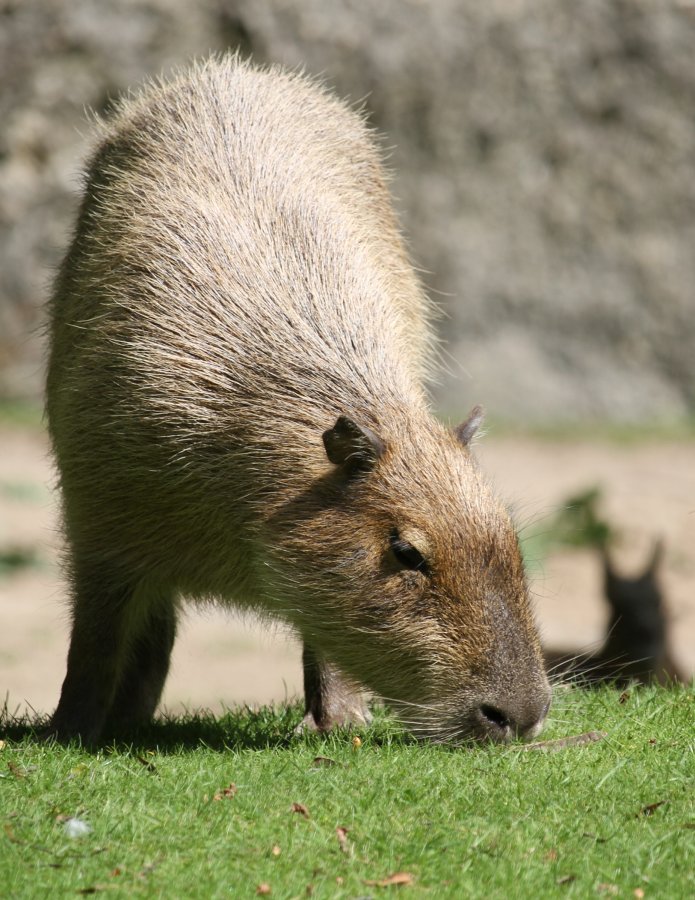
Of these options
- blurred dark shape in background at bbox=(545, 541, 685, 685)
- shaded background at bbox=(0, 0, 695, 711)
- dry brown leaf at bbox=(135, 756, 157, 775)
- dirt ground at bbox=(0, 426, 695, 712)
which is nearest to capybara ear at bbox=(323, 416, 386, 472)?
dry brown leaf at bbox=(135, 756, 157, 775)

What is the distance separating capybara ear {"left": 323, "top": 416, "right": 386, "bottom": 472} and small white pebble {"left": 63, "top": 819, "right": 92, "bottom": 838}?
4.68 feet

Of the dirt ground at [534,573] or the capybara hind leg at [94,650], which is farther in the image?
the dirt ground at [534,573]

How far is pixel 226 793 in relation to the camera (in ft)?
13.4

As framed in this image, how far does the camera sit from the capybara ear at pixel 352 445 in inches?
178

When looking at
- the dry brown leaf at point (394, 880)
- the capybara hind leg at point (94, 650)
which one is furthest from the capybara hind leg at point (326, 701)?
the dry brown leaf at point (394, 880)

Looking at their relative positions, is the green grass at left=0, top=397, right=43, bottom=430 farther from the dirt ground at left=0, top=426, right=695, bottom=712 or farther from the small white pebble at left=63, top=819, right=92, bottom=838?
the small white pebble at left=63, top=819, right=92, bottom=838

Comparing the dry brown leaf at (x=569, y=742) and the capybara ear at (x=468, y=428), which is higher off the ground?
the capybara ear at (x=468, y=428)

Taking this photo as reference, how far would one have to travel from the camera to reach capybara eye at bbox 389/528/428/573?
14.5 feet

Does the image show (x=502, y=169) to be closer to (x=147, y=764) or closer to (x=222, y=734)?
(x=222, y=734)

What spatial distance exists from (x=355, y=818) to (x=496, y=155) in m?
11.4

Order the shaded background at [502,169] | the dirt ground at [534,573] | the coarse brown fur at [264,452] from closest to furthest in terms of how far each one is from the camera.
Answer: the coarse brown fur at [264,452], the dirt ground at [534,573], the shaded background at [502,169]

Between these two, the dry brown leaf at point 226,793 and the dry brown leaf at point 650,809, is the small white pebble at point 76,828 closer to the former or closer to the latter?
the dry brown leaf at point 226,793

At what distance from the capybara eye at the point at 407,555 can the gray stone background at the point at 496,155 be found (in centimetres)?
983

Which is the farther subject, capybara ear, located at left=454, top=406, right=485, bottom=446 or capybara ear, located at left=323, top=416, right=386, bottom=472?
capybara ear, located at left=454, top=406, right=485, bottom=446
